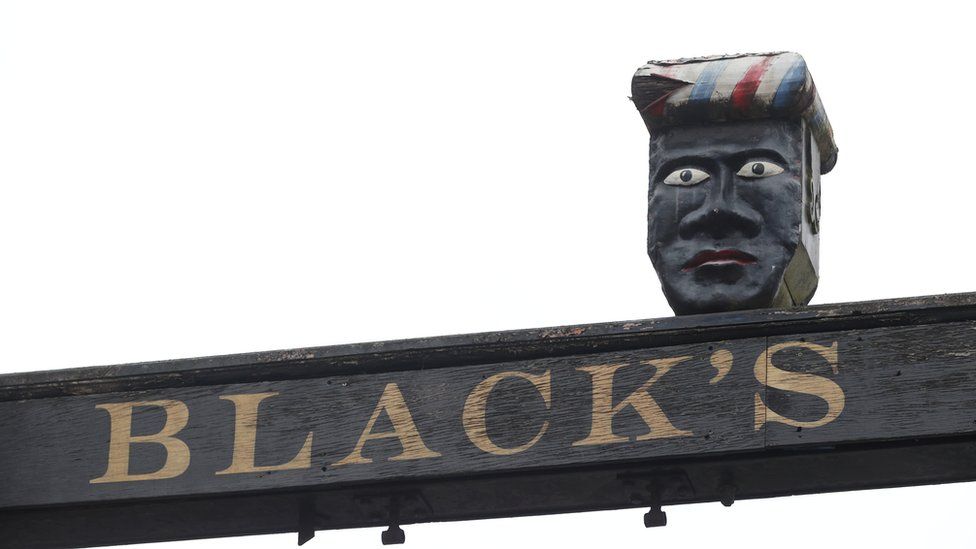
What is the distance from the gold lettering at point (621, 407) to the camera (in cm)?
757

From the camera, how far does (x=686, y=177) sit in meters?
8.46

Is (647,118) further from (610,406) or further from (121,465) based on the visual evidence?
(121,465)

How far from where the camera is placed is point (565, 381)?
7727 mm

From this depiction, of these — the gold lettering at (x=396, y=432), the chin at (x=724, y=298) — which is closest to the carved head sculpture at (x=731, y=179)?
the chin at (x=724, y=298)

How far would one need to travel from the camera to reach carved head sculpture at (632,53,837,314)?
27.0 ft

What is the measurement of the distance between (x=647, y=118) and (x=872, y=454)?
69.4 inches

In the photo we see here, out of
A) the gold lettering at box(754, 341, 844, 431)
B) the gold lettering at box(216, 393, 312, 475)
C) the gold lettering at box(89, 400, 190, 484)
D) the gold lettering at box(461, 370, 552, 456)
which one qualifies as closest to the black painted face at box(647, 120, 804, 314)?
the gold lettering at box(754, 341, 844, 431)

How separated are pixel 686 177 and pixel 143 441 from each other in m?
2.25

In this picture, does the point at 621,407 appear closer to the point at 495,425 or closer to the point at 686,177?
the point at 495,425

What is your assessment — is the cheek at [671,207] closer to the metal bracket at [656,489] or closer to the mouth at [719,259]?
the mouth at [719,259]

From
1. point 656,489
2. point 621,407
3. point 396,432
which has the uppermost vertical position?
point 621,407

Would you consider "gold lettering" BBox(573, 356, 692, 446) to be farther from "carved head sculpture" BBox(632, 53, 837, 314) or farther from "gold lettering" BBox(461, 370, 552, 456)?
"carved head sculpture" BBox(632, 53, 837, 314)

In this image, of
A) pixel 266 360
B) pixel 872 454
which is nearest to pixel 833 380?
pixel 872 454

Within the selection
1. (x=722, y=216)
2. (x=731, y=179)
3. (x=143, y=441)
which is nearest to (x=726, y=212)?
(x=722, y=216)
